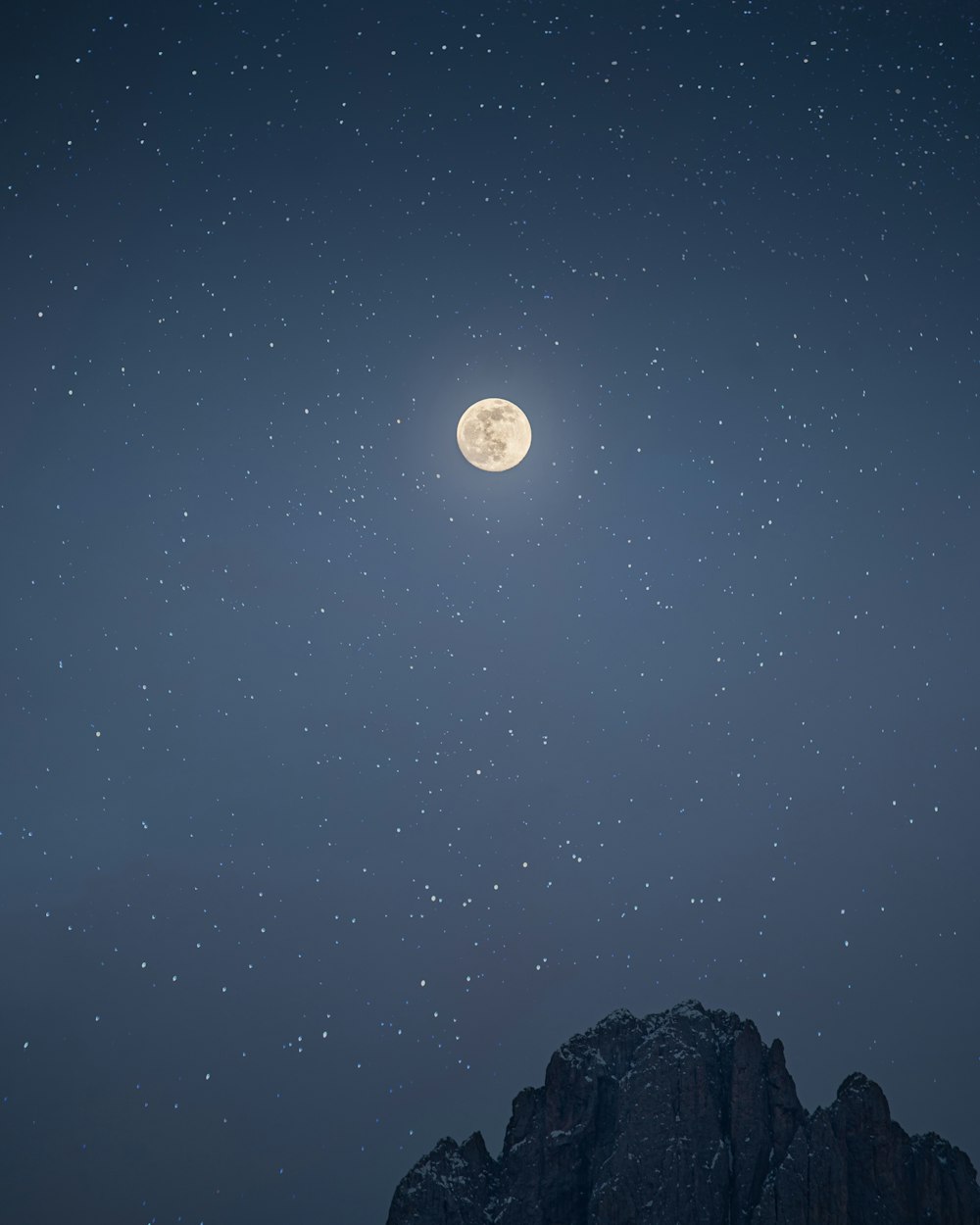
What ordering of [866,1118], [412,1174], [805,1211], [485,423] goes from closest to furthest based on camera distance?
[485,423]
[805,1211]
[866,1118]
[412,1174]

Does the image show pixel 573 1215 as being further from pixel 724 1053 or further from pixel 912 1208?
pixel 912 1208

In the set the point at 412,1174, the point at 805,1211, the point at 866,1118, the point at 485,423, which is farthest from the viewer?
the point at 412,1174

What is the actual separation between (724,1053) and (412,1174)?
22940mm

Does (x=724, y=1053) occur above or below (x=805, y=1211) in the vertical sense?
above

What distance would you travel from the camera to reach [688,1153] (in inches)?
2222

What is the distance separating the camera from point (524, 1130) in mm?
62875

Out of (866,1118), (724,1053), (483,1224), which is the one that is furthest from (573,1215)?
(866,1118)

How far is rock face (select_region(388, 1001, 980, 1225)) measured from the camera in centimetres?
5388

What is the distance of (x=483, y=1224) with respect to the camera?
58.2m

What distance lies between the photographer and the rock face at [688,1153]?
5388 cm

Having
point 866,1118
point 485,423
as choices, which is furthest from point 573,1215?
point 485,423

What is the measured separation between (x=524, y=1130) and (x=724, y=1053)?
1516 centimetres

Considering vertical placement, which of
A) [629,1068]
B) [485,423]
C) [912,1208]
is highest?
[485,423]

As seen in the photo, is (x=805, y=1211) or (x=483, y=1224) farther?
(x=483, y=1224)
